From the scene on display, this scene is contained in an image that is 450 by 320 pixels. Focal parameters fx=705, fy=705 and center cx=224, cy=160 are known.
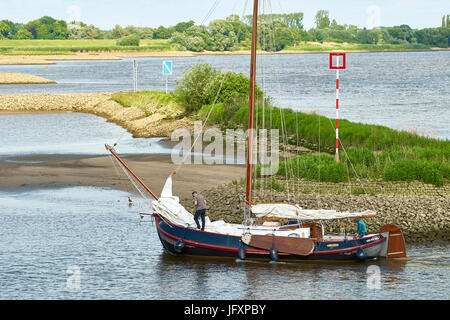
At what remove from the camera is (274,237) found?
1143 inches

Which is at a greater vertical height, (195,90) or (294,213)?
(195,90)

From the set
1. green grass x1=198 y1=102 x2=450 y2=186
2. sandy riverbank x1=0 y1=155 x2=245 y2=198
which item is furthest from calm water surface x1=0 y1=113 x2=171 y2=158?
green grass x1=198 y1=102 x2=450 y2=186

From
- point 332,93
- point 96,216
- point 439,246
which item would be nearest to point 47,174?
point 96,216

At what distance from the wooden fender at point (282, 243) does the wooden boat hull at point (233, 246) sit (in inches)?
8.9

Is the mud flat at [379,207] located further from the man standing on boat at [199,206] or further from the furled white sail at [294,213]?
the man standing on boat at [199,206]

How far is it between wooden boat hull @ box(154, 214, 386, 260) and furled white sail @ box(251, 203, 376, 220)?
3.84 ft

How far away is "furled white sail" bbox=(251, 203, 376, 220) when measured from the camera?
96.0 feet

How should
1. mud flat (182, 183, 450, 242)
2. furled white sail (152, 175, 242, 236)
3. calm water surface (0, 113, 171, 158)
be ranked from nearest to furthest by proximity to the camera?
furled white sail (152, 175, 242, 236) < mud flat (182, 183, 450, 242) < calm water surface (0, 113, 171, 158)

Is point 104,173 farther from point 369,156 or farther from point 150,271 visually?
point 150,271

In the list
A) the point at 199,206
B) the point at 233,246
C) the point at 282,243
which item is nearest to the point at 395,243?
the point at 282,243

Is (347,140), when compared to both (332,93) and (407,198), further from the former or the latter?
(332,93)

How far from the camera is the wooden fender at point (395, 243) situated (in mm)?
28641

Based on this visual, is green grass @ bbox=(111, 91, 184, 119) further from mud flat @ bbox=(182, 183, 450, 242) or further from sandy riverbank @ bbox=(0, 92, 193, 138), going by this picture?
mud flat @ bbox=(182, 183, 450, 242)

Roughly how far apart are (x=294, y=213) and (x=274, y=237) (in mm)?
1415
